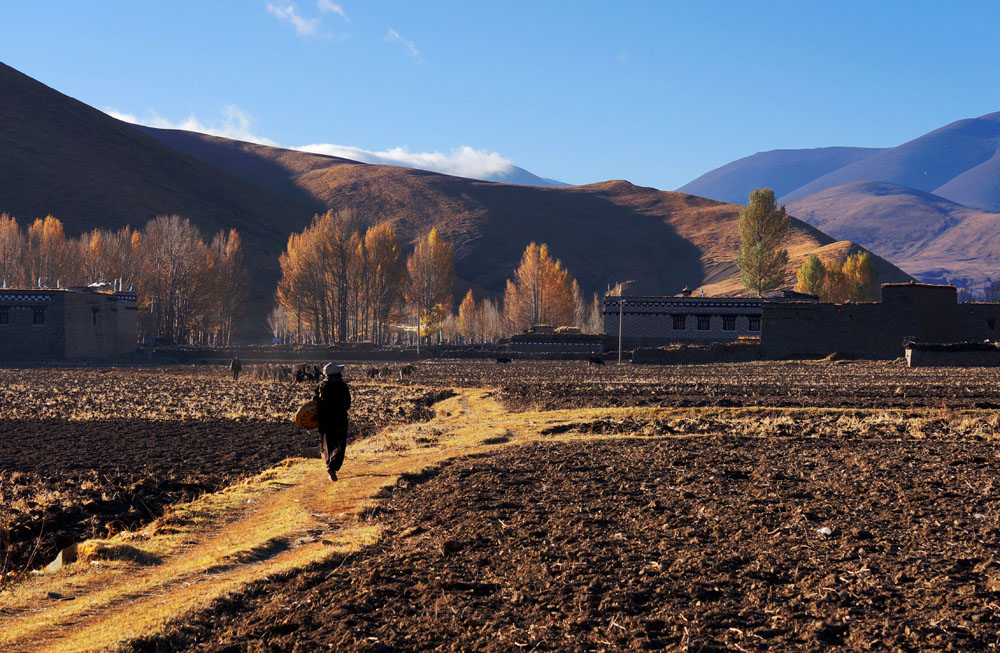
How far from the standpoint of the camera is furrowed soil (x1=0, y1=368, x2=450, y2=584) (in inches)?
549

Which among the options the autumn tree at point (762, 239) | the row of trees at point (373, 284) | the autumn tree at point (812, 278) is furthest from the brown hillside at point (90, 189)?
the autumn tree at point (812, 278)

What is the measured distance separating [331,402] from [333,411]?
165 millimetres

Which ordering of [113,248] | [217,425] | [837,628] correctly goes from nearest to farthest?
1. [837,628]
2. [217,425]
3. [113,248]

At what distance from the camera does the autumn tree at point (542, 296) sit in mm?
112875

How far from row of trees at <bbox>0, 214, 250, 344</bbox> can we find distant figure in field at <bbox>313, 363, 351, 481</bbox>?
3201 inches

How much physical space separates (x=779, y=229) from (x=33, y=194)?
4825 inches

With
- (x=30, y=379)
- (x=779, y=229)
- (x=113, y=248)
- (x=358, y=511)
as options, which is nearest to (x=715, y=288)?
(x=779, y=229)

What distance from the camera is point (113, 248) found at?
333ft

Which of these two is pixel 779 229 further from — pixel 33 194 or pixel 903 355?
pixel 33 194

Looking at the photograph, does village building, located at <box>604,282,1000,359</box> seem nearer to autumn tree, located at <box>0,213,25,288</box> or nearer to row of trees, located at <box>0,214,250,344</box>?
row of trees, located at <box>0,214,250,344</box>

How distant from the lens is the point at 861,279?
11319cm

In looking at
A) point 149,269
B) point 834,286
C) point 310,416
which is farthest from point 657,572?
point 834,286

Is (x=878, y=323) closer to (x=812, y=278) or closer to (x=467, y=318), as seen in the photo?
(x=812, y=278)

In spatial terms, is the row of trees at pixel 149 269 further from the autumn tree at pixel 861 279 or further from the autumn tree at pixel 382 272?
the autumn tree at pixel 861 279
